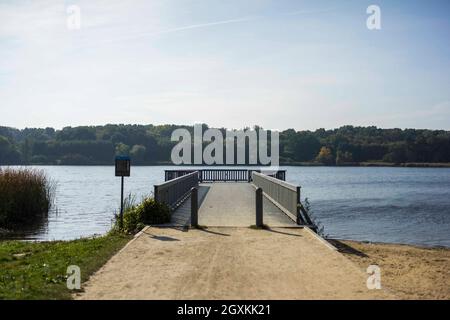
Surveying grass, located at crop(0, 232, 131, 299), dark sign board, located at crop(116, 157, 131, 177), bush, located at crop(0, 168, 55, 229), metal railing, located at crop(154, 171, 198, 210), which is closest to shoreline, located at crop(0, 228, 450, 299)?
grass, located at crop(0, 232, 131, 299)

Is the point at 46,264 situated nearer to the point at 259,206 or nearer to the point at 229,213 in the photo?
the point at 259,206

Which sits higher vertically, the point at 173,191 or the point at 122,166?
the point at 122,166

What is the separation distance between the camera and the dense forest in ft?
389

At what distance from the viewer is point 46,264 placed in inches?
408

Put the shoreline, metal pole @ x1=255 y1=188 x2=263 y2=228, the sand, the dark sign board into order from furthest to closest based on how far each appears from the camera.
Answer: the dark sign board
metal pole @ x1=255 y1=188 x2=263 y2=228
the sand
the shoreline

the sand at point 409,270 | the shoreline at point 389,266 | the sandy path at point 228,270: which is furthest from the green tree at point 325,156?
the sandy path at point 228,270

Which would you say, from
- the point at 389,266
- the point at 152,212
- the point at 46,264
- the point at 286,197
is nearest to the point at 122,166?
the point at 152,212

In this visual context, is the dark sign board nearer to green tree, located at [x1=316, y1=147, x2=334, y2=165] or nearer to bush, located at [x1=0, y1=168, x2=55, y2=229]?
bush, located at [x1=0, y1=168, x2=55, y2=229]

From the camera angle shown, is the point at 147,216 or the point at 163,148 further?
the point at 163,148

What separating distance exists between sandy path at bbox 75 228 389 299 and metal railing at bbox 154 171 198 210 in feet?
9.23

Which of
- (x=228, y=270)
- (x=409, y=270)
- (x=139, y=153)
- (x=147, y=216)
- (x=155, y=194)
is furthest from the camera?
(x=139, y=153)

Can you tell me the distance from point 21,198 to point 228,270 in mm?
17087

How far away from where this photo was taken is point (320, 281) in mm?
8859
